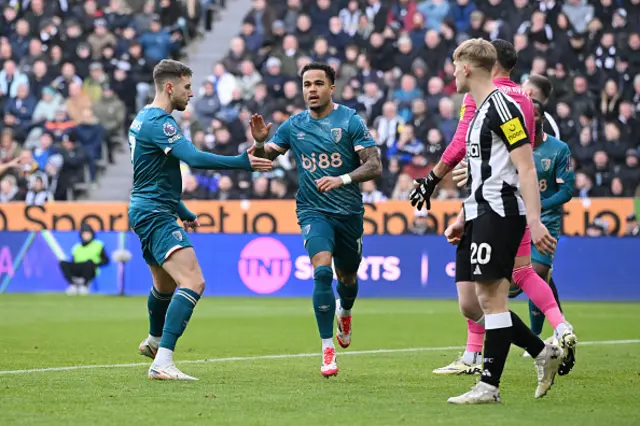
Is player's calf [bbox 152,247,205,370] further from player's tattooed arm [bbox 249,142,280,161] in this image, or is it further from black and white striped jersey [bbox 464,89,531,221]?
black and white striped jersey [bbox 464,89,531,221]

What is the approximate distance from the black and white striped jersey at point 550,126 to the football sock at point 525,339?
12.9ft

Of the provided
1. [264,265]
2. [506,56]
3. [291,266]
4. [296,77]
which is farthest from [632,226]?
[506,56]

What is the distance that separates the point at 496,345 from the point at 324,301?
222cm

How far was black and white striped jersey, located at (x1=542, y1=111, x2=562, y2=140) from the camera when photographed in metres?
11.5

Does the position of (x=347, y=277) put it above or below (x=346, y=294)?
above

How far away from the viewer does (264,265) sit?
20.8m

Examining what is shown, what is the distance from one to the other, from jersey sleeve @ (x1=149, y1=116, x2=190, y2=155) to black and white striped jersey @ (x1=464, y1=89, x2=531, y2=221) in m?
2.46

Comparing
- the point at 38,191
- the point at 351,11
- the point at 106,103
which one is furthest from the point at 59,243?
the point at 351,11

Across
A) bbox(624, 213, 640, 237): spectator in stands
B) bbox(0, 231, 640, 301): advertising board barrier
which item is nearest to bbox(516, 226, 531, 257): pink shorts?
bbox(0, 231, 640, 301): advertising board barrier

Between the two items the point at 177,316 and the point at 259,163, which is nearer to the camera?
the point at 259,163

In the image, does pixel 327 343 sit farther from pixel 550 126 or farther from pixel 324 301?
pixel 550 126

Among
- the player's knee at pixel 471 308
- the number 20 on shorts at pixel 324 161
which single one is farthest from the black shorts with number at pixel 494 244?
the number 20 on shorts at pixel 324 161

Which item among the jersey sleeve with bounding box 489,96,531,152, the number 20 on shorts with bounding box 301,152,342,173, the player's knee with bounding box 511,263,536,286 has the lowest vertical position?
the player's knee with bounding box 511,263,536,286

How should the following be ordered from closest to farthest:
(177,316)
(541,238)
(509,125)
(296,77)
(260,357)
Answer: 1. (541,238)
2. (509,125)
3. (177,316)
4. (260,357)
5. (296,77)
